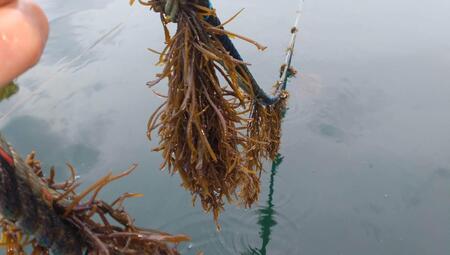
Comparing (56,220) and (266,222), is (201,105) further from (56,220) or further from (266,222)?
(266,222)

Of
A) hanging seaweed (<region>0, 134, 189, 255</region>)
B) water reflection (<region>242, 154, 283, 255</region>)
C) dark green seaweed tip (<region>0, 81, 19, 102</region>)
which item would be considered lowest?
water reflection (<region>242, 154, 283, 255</region>)

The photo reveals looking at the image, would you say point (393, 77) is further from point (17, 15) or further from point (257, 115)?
point (17, 15)

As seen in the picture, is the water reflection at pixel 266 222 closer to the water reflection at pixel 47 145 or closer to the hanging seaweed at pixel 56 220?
the water reflection at pixel 47 145

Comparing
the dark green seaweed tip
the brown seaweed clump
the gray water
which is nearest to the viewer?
the dark green seaweed tip

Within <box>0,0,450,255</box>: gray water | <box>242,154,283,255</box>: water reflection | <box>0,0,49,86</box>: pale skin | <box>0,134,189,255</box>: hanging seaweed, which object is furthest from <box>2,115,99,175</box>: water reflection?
<box>0,0,49,86</box>: pale skin

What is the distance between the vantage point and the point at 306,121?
4.01 meters

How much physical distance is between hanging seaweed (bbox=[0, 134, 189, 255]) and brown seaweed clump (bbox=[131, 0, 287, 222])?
1.22ft

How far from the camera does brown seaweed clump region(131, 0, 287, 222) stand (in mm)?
1137

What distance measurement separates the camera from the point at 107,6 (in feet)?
19.4

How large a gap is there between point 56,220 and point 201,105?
63 centimetres

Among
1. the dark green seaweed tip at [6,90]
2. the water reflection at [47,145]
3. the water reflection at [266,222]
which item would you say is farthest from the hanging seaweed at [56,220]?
the water reflection at [47,145]

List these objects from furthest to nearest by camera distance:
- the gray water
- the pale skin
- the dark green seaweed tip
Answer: the gray water
the dark green seaweed tip
the pale skin

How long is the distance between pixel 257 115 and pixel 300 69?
3.00m

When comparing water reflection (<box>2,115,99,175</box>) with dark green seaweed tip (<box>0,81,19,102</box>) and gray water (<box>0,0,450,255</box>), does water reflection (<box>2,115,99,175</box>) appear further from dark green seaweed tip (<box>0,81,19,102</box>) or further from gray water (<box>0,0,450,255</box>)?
dark green seaweed tip (<box>0,81,19,102</box>)
